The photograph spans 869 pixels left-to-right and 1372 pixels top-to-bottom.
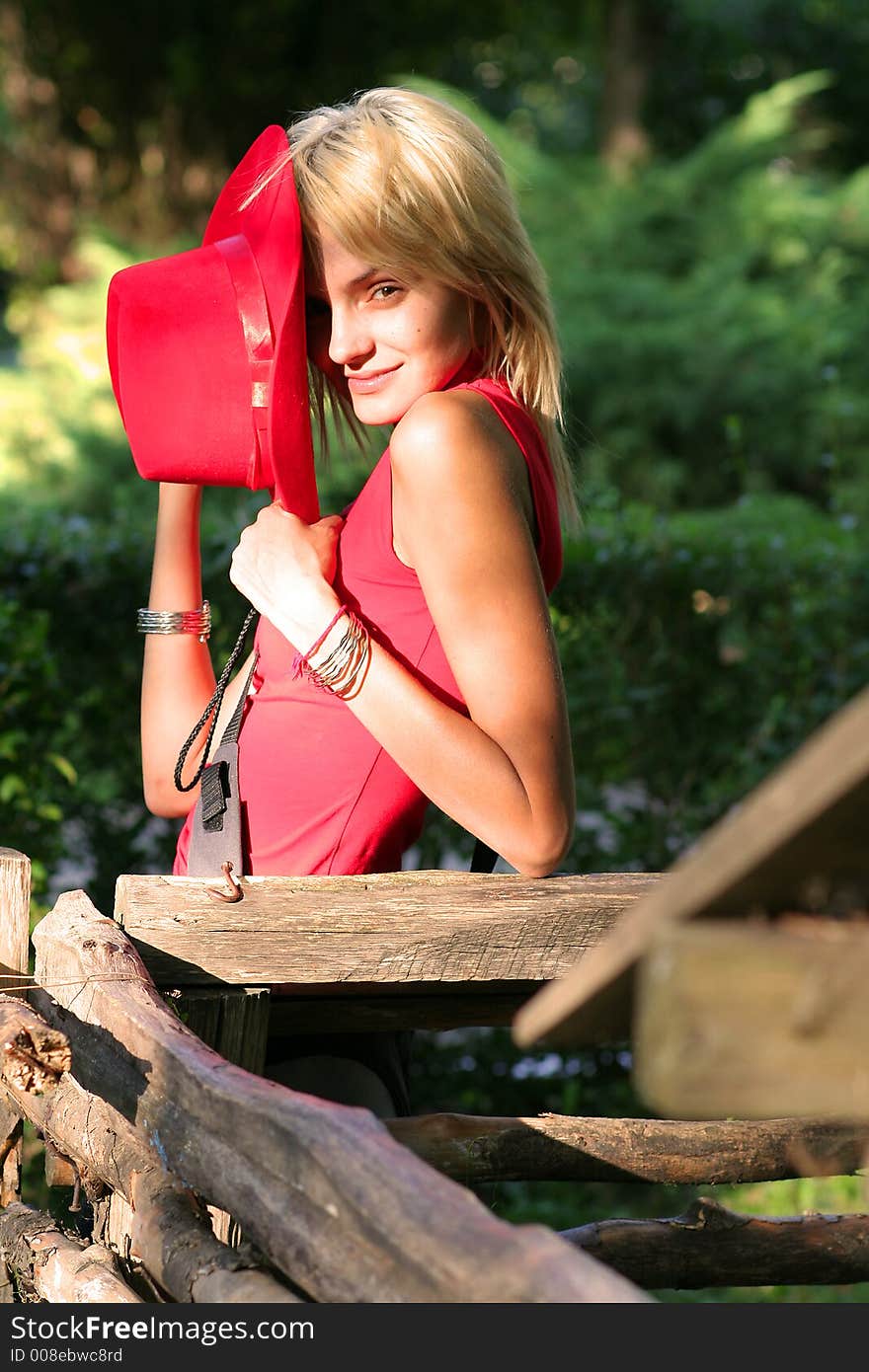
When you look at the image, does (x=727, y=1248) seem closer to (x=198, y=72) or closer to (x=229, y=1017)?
(x=229, y=1017)

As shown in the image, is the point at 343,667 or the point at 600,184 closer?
the point at 343,667

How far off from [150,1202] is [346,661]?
0.69 m

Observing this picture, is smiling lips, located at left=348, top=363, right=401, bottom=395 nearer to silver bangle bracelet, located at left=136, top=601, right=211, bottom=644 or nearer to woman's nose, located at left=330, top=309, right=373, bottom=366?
woman's nose, located at left=330, top=309, right=373, bottom=366

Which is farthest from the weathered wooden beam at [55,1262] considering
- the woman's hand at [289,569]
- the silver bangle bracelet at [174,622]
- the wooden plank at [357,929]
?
the silver bangle bracelet at [174,622]

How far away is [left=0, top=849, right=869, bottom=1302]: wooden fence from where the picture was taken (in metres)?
A: 1.51

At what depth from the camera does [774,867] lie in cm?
85

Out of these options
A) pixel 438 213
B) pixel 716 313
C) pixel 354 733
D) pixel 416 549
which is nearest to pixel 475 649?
pixel 416 549

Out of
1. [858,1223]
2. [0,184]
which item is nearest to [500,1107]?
[858,1223]

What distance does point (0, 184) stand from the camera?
14.5 m

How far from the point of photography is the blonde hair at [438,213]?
2002 millimetres

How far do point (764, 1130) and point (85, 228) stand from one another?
12.8 metres
